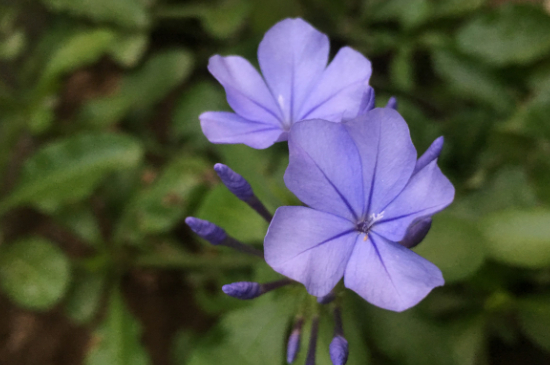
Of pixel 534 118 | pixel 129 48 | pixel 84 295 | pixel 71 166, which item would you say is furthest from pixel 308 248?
pixel 129 48

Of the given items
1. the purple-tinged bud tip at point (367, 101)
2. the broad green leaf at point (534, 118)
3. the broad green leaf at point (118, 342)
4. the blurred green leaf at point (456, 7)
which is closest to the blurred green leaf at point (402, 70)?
the blurred green leaf at point (456, 7)

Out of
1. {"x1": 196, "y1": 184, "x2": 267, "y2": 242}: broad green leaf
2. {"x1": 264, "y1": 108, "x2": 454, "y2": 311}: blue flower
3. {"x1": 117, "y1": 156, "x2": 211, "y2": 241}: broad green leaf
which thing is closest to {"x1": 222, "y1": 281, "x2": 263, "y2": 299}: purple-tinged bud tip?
{"x1": 264, "y1": 108, "x2": 454, "y2": 311}: blue flower

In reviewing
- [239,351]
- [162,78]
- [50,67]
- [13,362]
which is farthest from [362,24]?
[13,362]

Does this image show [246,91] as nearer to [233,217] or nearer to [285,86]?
[285,86]

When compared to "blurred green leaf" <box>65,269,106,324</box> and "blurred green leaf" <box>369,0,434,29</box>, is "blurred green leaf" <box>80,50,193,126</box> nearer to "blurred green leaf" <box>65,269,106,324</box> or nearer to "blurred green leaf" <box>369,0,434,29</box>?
A: "blurred green leaf" <box>65,269,106,324</box>

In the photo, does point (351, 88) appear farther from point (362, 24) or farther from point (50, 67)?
point (50, 67)

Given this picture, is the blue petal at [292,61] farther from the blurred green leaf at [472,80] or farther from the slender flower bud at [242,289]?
the blurred green leaf at [472,80]
